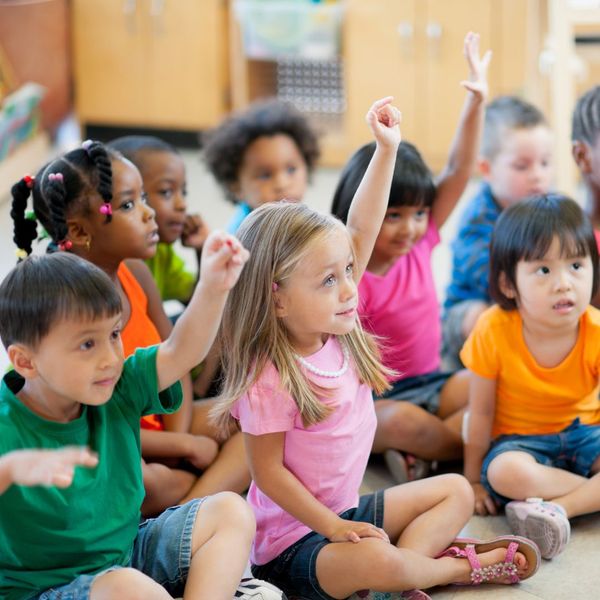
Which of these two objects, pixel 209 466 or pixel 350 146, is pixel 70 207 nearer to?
pixel 209 466

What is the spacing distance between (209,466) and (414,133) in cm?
201

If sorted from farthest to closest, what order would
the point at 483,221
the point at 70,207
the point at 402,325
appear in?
the point at 483,221, the point at 402,325, the point at 70,207

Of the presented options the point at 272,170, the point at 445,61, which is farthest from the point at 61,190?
the point at 445,61

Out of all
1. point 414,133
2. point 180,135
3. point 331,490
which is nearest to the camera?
point 331,490

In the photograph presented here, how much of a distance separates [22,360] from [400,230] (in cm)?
78

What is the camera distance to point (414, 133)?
3.58 meters

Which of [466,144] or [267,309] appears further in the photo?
[466,144]

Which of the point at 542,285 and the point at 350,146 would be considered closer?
the point at 542,285

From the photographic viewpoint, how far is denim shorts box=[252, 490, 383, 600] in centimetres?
149

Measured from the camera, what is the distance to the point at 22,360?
4.33 feet

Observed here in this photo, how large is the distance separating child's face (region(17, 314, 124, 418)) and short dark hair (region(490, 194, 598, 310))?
703 mm

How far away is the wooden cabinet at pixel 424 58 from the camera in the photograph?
3385 millimetres

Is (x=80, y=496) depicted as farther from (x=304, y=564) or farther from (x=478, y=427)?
(x=478, y=427)

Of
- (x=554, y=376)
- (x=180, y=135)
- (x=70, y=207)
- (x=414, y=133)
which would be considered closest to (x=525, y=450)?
(x=554, y=376)
